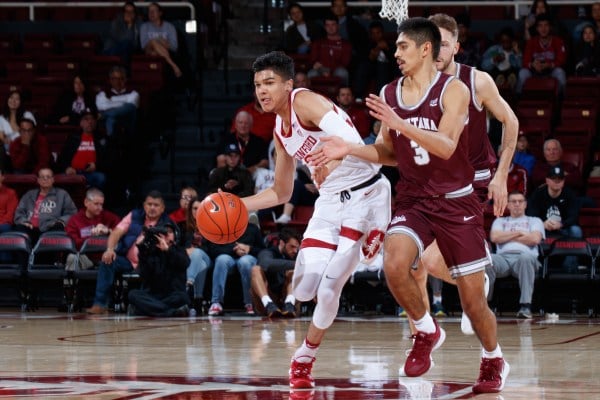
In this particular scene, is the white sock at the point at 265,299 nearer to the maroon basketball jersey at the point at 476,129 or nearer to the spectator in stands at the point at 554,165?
the spectator in stands at the point at 554,165

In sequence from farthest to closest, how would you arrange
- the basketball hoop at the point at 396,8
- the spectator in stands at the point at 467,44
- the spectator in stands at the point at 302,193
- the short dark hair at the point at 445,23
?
the spectator in stands at the point at 467,44, the spectator in stands at the point at 302,193, the basketball hoop at the point at 396,8, the short dark hair at the point at 445,23

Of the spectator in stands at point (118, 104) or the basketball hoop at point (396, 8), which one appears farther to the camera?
the spectator in stands at point (118, 104)

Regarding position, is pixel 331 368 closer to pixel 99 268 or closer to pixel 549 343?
pixel 549 343

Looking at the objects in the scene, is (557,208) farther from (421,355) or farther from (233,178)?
(421,355)

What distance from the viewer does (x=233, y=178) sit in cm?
1342

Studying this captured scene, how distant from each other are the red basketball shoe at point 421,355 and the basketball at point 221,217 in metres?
1.19

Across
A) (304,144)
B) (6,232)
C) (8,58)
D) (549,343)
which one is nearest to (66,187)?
(6,232)

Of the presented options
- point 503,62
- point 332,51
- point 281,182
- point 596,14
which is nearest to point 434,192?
point 281,182

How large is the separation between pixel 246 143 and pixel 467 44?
378 cm

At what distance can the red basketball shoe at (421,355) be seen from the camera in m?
6.41

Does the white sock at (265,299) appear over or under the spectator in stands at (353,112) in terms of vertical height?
under

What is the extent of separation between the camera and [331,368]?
7137mm

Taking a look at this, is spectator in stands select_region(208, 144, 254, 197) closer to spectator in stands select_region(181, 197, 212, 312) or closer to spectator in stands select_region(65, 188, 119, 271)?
spectator in stands select_region(181, 197, 212, 312)

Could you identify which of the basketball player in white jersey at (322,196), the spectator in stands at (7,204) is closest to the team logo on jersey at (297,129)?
the basketball player in white jersey at (322,196)
